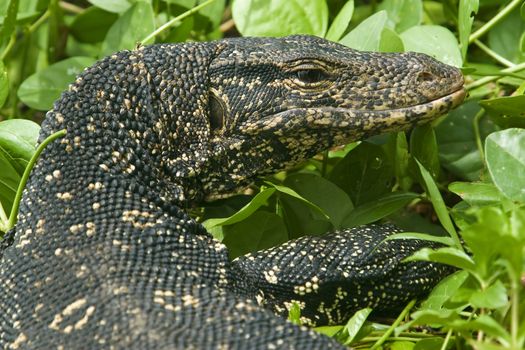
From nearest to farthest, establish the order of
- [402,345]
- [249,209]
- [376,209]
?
1. [402,345]
2. [249,209]
3. [376,209]

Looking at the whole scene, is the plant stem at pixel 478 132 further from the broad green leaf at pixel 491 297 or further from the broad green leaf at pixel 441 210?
the broad green leaf at pixel 491 297

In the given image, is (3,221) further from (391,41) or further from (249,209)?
(391,41)

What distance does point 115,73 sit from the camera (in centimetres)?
362

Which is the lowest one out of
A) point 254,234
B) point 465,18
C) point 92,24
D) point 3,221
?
point 3,221

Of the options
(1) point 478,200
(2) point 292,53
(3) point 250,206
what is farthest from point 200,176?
(1) point 478,200

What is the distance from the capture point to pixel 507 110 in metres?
4.11

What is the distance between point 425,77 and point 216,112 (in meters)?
0.92

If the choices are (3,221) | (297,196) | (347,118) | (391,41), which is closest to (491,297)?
(297,196)

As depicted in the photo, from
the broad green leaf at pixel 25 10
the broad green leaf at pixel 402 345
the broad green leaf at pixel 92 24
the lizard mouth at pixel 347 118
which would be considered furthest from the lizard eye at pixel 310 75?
the broad green leaf at pixel 92 24

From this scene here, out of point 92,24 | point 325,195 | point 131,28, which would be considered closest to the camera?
point 325,195

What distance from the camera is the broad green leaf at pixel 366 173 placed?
4270 mm

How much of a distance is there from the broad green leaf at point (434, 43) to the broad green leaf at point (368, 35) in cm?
20

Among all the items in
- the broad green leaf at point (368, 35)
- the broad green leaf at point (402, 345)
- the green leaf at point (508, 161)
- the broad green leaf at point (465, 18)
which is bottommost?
the broad green leaf at point (402, 345)

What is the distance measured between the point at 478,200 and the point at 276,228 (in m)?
0.94
